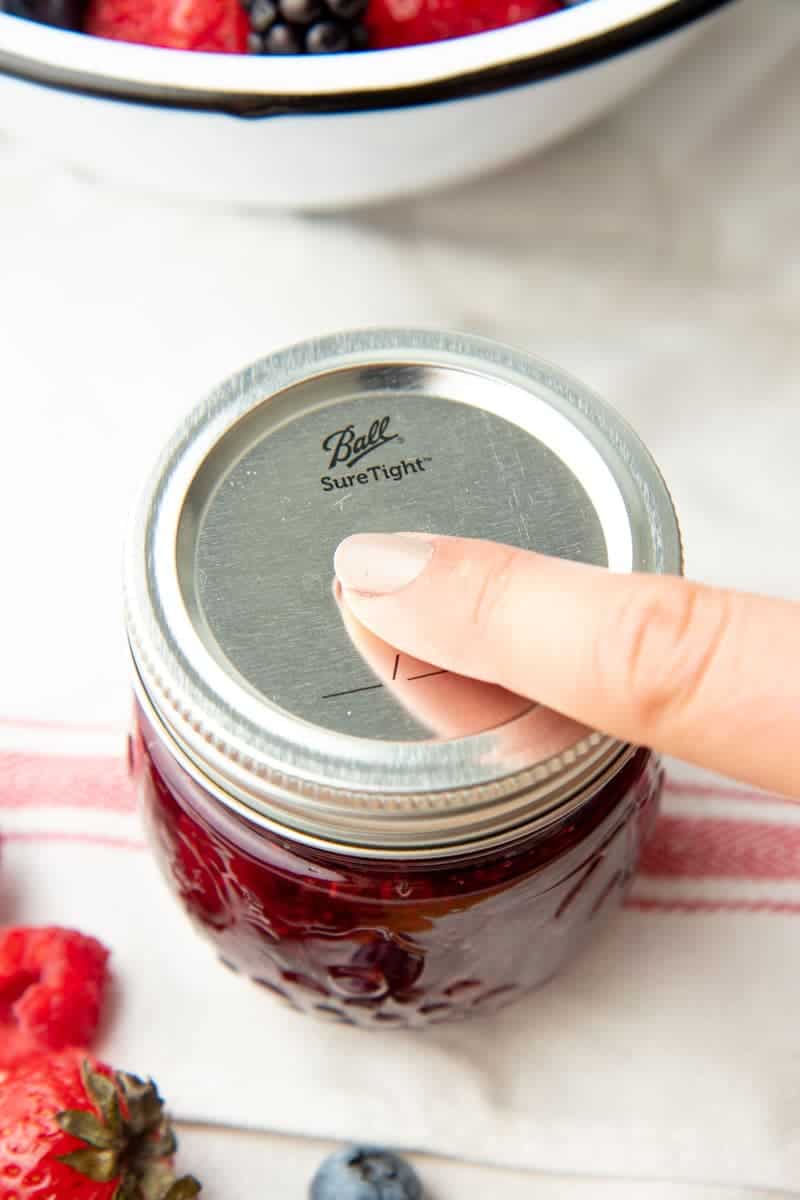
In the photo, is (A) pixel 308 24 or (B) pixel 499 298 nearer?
(A) pixel 308 24

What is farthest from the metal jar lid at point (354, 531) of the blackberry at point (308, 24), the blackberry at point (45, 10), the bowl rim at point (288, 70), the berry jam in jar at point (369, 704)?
the blackberry at point (45, 10)

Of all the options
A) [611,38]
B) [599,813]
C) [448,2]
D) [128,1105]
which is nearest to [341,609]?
[599,813]

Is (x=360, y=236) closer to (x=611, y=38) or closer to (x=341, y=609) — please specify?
(x=611, y=38)

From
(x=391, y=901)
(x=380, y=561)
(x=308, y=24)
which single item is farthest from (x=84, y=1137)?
(x=308, y=24)

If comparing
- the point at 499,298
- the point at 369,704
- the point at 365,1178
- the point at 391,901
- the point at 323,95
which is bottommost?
the point at 365,1178

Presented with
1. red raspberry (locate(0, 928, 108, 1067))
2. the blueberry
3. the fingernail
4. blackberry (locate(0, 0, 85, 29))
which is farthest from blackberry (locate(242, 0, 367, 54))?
the blueberry

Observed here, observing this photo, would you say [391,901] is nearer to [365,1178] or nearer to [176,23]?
[365,1178]

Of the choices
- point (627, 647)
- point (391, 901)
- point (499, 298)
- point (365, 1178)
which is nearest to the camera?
point (627, 647)
